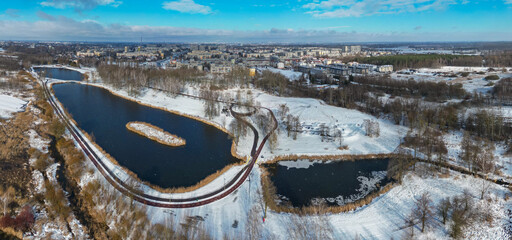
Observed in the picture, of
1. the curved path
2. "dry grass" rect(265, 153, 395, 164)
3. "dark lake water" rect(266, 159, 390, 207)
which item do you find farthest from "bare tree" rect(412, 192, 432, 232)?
the curved path

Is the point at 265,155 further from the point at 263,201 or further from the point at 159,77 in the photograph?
the point at 159,77

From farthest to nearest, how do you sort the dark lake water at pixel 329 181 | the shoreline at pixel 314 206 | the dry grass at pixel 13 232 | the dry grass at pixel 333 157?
1. the dry grass at pixel 333 157
2. the dark lake water at pixel 329 181
3. the shoreline at pixel 314 206
4. the dry grass at pixel 13 232

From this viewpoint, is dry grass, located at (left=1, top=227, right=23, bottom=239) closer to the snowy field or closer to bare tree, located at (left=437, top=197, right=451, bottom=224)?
the snowy field

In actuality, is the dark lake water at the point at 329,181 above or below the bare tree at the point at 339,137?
below

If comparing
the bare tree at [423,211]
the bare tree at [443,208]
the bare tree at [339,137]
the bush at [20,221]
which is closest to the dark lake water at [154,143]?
the bush at [20,221]

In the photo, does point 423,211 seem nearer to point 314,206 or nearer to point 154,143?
point 314,206

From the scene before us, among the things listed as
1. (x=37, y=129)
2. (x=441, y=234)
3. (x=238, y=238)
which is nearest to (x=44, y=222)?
(x=238, y=238)

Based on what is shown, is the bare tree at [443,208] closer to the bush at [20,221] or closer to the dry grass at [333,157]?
the dry grass at [333,157]
